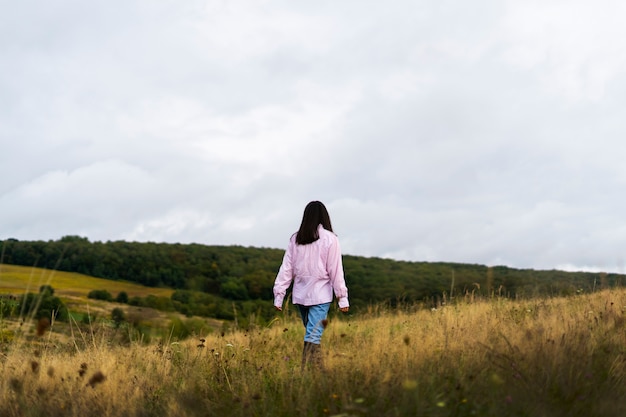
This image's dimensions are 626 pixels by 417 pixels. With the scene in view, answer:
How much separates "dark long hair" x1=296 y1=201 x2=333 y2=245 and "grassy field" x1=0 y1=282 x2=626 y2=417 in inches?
57.8

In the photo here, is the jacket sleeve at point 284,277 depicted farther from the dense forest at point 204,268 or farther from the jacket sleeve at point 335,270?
the dense forest at point 204,268

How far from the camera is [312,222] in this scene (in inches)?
286

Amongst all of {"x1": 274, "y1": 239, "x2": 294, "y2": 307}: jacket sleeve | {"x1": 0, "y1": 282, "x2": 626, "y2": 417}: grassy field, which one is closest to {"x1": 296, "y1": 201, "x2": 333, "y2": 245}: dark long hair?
{"x1": 274, "y1": 239, "x2": 294, "y2": 307}: jacket sleeve

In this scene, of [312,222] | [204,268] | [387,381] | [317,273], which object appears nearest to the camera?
[387,381]

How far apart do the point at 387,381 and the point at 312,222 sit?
290 cm

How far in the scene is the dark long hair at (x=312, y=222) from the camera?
7215mm

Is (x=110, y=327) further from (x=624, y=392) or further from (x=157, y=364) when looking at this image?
(x=624, y=392)

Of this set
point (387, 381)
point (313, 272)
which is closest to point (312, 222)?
point (313, 272)

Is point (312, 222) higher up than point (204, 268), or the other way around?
point (312, 222)

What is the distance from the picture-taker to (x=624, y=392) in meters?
4.81

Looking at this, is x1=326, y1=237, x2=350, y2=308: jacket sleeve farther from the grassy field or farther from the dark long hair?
the grassy field

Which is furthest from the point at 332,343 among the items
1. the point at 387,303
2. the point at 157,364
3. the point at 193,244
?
the point at 193,244

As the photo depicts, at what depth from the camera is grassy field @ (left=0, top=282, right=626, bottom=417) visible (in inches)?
172

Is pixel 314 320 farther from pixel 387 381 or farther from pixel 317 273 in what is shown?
pixel 387 381
